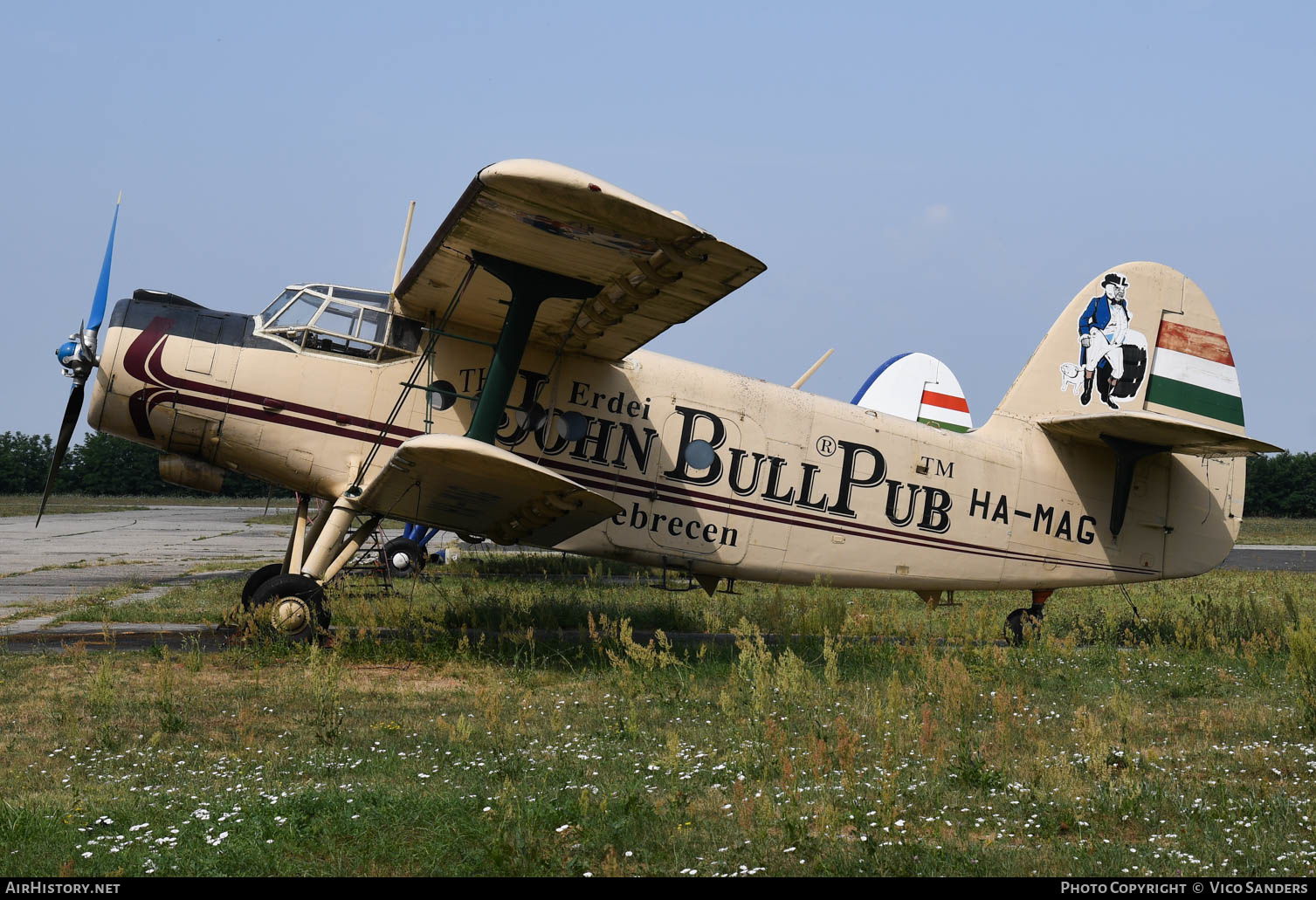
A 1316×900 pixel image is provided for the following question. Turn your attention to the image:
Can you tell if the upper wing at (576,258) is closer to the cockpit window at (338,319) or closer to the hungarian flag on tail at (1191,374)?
the cockpit window at (338,319)

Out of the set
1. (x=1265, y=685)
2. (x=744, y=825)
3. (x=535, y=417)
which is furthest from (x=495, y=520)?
(x=1265, y=685)

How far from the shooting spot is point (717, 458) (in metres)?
10.4

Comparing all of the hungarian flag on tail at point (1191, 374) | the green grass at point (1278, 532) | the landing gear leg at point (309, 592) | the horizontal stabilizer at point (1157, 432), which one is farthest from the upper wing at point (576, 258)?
the green grass at point (1278, 532)

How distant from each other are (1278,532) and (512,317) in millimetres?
52808

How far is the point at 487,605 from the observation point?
1286cm

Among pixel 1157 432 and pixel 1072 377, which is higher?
pixel 1072 377

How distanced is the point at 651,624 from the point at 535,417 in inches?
147

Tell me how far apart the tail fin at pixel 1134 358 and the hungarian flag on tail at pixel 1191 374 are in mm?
10

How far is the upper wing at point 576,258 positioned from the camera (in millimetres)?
6836

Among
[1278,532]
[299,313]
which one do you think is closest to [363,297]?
[299,313]

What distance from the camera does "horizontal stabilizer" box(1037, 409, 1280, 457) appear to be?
9.91m

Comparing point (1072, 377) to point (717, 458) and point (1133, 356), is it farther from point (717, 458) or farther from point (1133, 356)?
point (717, 458)

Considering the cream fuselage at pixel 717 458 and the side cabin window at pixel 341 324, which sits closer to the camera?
the cream fuselage at pixel 717 458
